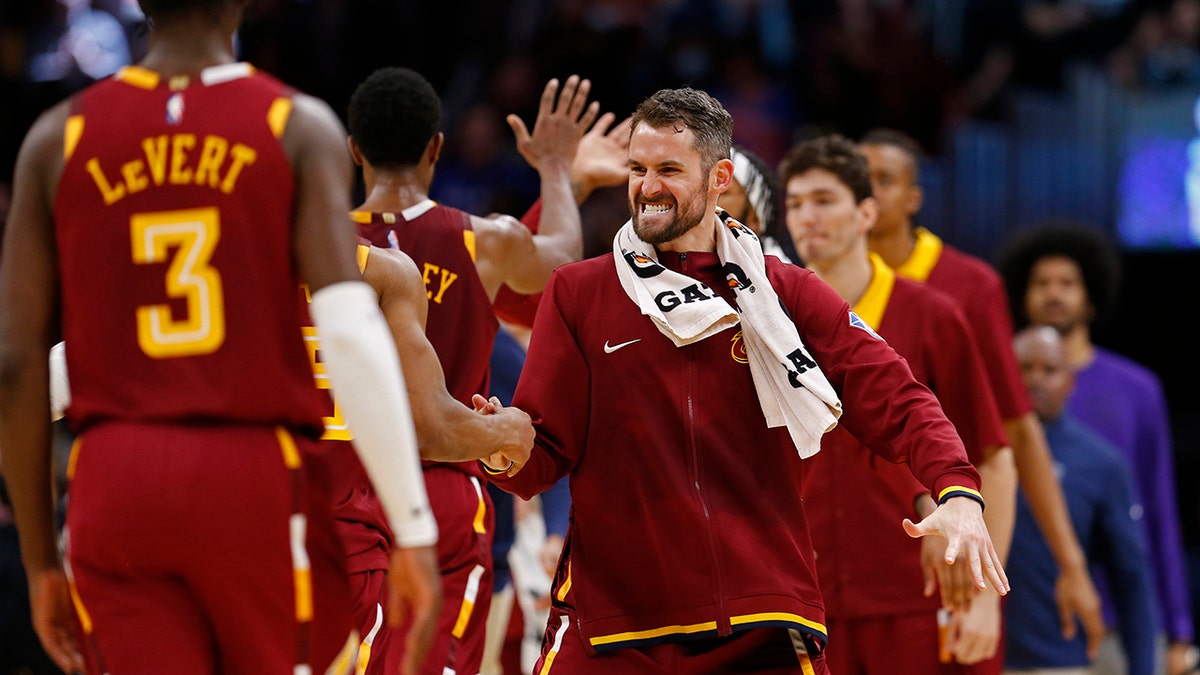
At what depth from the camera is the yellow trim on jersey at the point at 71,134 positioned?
353 centimetres

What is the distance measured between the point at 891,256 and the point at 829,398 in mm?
3563

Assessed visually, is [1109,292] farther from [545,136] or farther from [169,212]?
[169,212]

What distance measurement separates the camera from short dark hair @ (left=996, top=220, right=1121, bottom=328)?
11.7 m

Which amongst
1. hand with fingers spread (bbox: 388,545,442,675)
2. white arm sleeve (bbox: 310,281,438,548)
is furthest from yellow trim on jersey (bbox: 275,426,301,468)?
hand with fingers spread (bbox: 388,545,442,675)

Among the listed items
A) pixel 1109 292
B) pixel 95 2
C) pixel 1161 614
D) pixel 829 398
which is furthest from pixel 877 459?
pixel 95 2

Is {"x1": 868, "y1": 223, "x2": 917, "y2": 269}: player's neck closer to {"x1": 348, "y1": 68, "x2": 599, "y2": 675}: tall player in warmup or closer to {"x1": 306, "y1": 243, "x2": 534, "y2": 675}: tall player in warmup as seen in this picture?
{"x1": 348, "y1": 68, "x2": 599, "y2": 675}: tall player in warmup

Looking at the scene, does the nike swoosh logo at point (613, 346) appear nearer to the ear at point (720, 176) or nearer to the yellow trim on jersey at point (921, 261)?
the ear at point (720, 176)

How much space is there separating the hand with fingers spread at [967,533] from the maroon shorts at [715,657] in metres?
0.55

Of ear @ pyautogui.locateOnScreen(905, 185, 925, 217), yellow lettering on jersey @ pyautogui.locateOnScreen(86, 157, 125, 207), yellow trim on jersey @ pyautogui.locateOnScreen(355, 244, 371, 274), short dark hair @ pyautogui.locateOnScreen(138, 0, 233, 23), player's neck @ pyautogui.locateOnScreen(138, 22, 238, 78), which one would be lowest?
ear @ pyautogui.locateOnScreen(905, 185, 925, 217)

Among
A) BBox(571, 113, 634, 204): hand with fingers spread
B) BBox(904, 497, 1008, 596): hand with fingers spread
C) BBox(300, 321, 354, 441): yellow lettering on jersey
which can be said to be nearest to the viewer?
BBox(904, 497, 1008, 596): hand with fingers spread

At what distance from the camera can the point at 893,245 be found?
811 centimetres

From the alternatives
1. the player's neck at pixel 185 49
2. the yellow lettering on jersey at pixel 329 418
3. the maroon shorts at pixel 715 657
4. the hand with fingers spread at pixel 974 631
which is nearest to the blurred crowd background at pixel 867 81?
the hand with fingers spread at pixel 974 631

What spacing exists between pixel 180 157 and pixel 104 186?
0.18 metres

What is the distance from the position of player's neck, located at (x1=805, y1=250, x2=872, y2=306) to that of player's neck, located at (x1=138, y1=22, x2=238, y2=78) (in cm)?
343
